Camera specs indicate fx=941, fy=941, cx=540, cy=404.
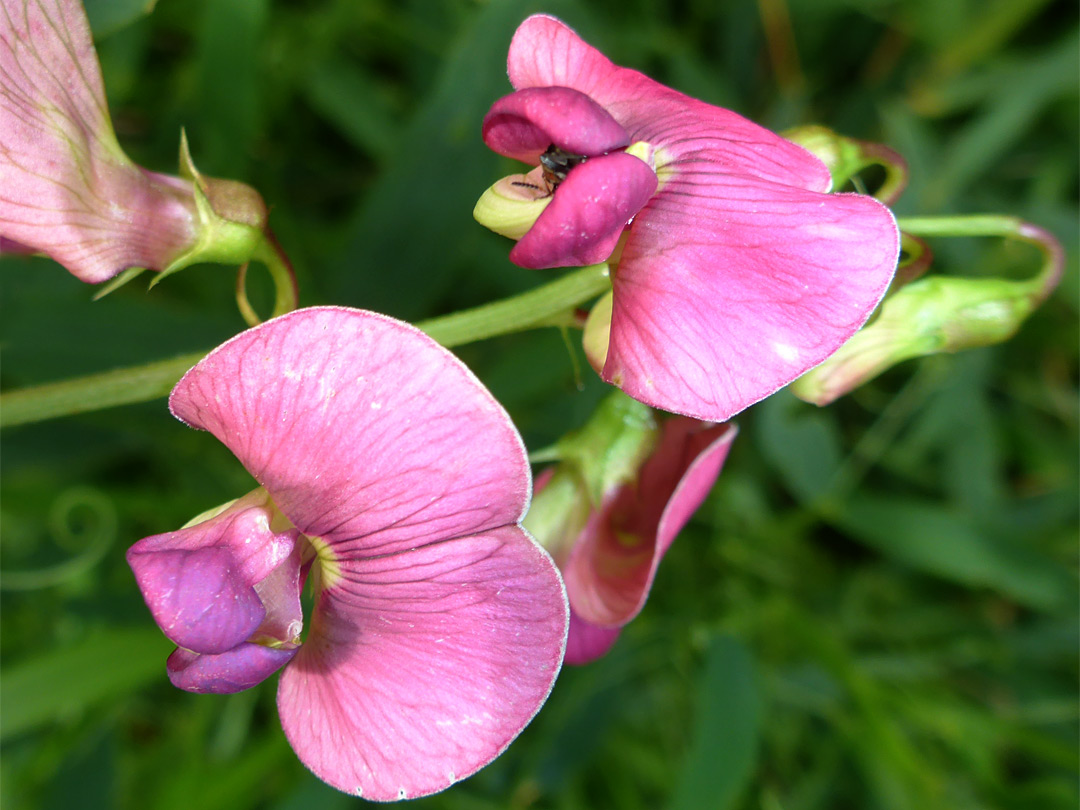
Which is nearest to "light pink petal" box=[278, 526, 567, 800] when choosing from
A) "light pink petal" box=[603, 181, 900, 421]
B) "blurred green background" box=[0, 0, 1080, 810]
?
"light pink petal" box=[603, 181, 900, 421]

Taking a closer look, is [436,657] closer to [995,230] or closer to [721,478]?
[995,230]

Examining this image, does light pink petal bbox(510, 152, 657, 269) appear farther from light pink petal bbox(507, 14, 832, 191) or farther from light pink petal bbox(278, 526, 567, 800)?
light pink petal bbox(278, 526, 567, 800)

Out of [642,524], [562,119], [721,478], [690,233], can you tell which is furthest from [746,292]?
[721,478]

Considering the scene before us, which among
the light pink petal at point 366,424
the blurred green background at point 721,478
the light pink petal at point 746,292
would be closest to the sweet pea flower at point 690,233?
the light pink petal at point 746,292

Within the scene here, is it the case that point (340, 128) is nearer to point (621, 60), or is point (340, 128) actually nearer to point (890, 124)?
point (621, 60)

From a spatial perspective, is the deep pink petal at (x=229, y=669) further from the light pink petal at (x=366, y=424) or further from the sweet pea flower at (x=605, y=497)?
the sweet pea flower at (x=605, y=497)

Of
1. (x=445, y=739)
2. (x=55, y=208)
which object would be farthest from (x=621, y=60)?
(x=445, y=739)
